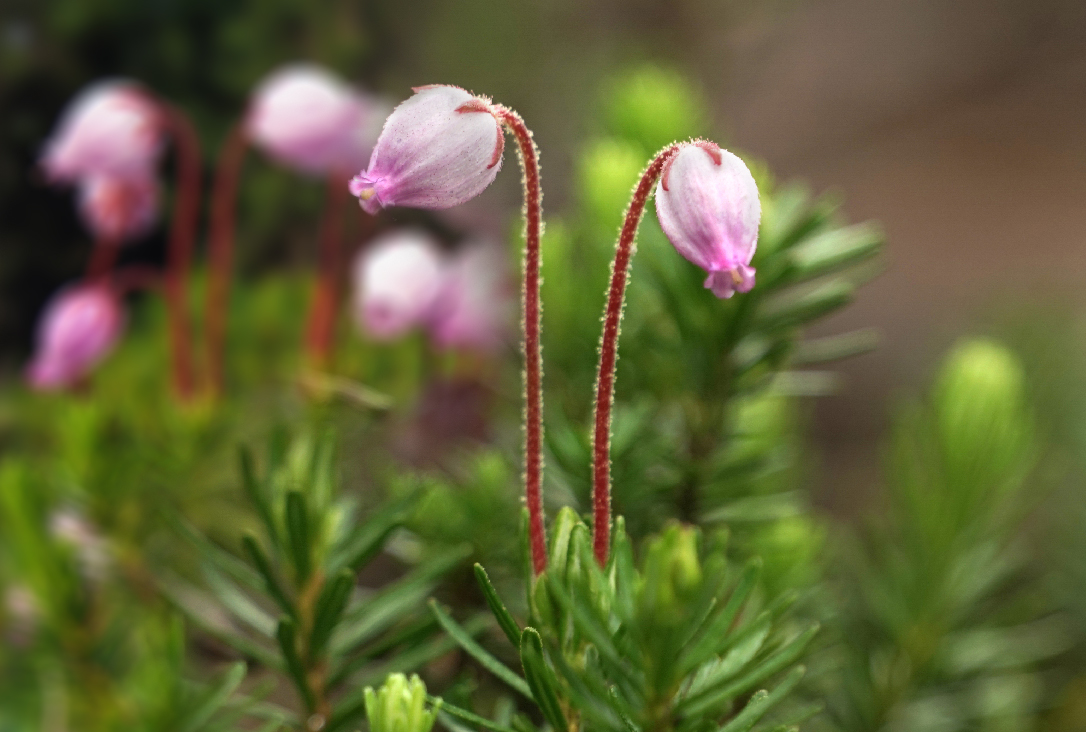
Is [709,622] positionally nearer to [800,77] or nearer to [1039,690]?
[1039,690]

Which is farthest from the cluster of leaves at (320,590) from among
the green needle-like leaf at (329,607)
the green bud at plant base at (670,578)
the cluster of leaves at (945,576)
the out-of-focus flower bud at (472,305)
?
the out-of-focus flower bud at (472,305)

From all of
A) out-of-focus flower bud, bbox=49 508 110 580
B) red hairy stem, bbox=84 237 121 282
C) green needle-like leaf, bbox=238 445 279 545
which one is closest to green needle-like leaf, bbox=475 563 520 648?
green needle-like leaf, bbox=238 445 279 545

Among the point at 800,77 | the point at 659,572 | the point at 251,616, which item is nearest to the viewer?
the point at 659,572

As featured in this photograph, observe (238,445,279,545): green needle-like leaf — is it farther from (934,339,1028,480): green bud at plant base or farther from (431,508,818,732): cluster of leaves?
(934,339,1028,480): green bud at plant base

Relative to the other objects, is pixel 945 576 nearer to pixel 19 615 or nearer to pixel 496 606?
pixel 496 606

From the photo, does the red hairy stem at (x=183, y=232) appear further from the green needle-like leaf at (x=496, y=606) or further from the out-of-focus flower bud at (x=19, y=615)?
the green needle-like leaf at (x=496, y=606)

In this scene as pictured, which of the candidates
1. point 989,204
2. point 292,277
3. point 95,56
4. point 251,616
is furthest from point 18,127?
point 989,204

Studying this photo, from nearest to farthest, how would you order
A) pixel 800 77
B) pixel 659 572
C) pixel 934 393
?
pixel 659 572 < pixel 934 393 < pixel 800 77

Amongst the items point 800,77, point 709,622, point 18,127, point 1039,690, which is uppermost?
point 800,77
